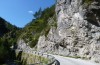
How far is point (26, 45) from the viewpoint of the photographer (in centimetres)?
10231

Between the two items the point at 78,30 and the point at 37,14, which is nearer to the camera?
the point at 78,30

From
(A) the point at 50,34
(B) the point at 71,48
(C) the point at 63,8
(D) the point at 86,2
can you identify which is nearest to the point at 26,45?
(A) the point at 50,34

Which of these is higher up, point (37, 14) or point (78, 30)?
point (37, 14)

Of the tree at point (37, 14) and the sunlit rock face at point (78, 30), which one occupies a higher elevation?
the tree at point (37, 14)

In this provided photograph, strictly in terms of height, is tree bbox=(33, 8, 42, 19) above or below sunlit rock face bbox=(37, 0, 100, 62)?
above

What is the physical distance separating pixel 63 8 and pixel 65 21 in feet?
14.7

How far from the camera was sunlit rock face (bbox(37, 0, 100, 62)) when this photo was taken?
41.7 meters

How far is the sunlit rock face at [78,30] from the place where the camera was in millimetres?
41656

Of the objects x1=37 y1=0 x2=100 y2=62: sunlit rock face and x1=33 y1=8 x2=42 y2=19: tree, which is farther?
x1=33 y1=8 x2=42 y2=19: tree

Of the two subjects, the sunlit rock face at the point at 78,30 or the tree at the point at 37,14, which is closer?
the sunlit rock face at the point at 78,30

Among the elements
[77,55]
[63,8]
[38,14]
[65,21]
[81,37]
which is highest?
[38,14]

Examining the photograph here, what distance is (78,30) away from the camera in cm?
4716

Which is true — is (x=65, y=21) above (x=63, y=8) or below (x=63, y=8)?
below

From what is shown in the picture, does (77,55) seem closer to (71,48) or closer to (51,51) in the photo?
(71,48)
